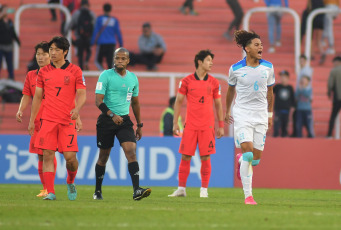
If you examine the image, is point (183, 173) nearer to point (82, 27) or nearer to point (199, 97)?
point (199, 97)

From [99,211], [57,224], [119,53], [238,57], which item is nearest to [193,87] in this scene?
[119,53]

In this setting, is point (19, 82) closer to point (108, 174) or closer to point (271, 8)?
point (108, 174)

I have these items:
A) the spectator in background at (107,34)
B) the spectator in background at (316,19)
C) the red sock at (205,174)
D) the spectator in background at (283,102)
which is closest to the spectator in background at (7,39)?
the spectator in background at (107,34)

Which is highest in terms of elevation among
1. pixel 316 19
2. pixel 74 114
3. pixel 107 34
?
pixel 316 19

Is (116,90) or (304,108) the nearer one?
(116,90)

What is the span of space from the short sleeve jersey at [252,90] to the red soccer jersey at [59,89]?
1984 millimetres

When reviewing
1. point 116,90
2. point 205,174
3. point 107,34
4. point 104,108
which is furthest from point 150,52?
point 104,108

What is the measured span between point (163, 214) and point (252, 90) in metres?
2.51

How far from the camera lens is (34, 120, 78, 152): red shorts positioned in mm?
11523

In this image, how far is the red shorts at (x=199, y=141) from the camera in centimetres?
1396

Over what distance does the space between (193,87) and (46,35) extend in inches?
437

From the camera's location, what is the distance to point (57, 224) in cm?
863

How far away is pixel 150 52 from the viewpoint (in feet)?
74.2

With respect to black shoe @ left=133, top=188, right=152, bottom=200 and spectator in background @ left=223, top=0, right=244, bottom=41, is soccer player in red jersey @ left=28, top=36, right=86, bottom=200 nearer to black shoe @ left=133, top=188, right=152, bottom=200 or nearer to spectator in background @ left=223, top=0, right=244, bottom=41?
black shoe @ left=133, top=188, right=152, bottom=200
